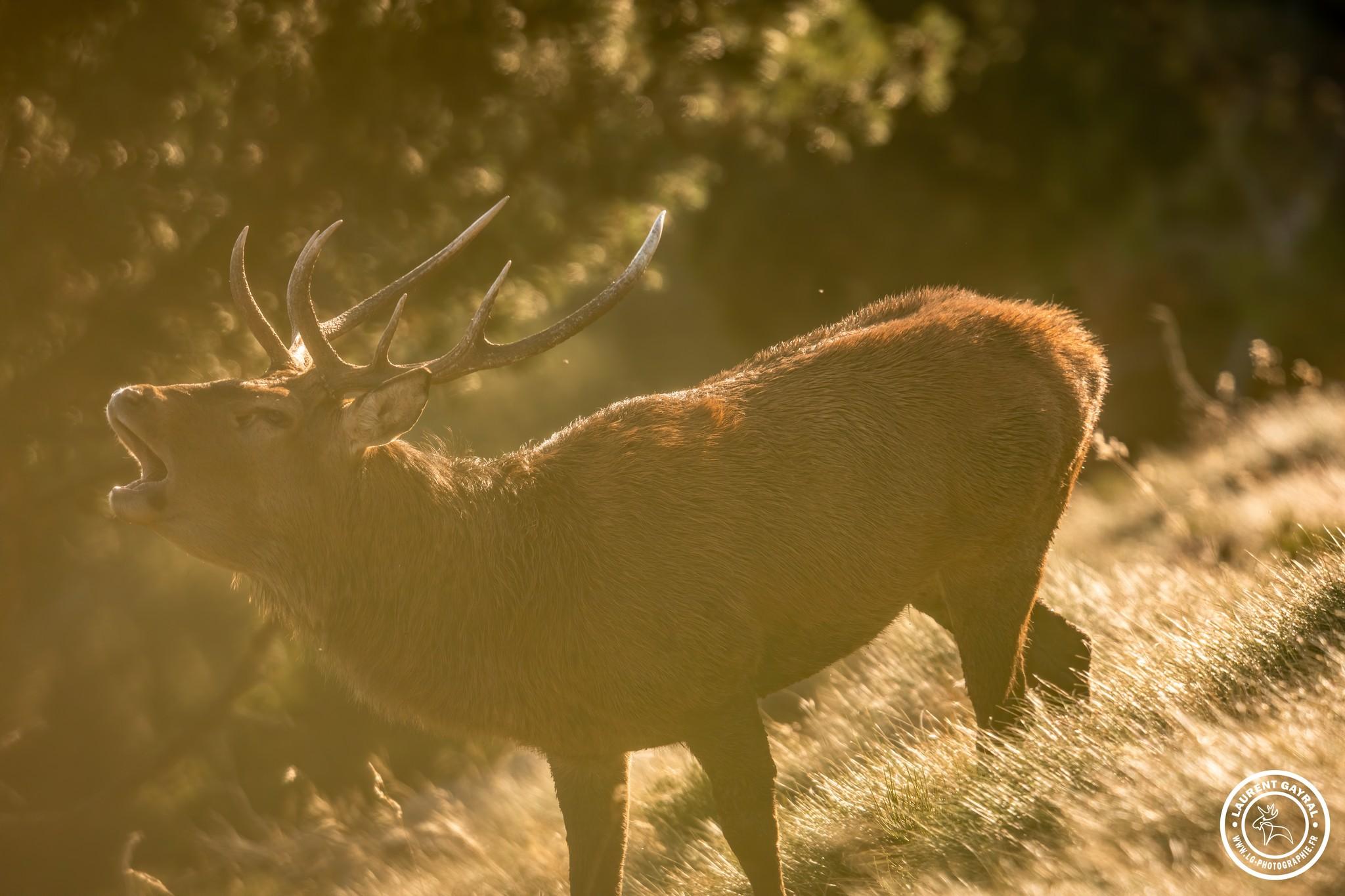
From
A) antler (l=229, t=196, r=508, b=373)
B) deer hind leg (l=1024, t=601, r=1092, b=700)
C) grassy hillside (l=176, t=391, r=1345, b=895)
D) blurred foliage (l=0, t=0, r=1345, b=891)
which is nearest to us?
grassy hillside (l=176, t=391, r=1345, b=895)

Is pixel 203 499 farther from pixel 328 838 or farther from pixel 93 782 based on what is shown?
pixel 93 782

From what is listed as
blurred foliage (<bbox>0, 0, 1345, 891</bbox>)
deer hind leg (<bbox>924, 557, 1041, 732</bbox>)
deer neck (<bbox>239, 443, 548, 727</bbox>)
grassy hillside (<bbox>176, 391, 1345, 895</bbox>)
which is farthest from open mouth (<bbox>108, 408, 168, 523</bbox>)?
deer hind leg (<bbox>924, 557, 1041, 732</bbox>)

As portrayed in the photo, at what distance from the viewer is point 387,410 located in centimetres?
453

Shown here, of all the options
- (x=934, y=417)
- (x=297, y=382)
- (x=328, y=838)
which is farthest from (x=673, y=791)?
(x=297, y=382)

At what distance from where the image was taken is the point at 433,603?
4637 millimetres

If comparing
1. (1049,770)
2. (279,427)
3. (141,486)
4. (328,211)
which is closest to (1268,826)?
(1049,770)

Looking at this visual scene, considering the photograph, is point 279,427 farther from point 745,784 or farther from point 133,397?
point 745,784

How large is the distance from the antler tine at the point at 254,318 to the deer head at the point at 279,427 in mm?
106

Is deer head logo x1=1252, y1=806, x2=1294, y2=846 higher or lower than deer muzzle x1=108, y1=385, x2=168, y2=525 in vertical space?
lower

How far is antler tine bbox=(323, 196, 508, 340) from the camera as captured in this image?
4750mm

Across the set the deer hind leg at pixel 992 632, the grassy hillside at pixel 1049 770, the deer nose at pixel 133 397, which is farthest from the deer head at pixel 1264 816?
Result: the deer nose at pixel 133 397

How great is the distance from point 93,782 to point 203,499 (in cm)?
531

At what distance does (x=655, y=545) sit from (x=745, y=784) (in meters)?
0.86

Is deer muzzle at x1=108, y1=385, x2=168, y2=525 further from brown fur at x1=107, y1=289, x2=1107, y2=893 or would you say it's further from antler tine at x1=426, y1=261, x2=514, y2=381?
antler tine at x1=426, y1=261, x2=514, y2=381
